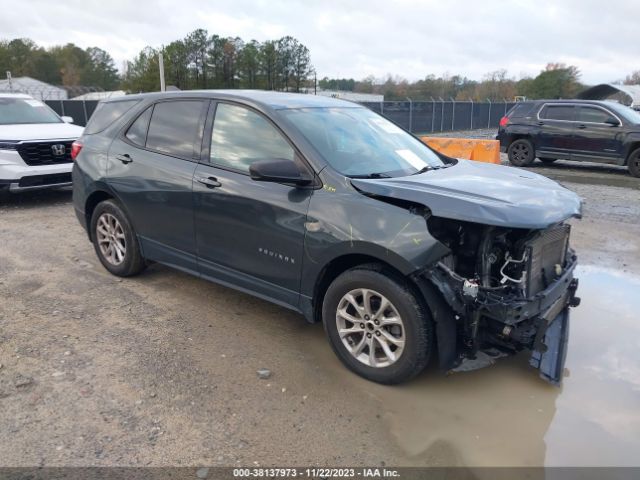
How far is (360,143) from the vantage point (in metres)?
4.05

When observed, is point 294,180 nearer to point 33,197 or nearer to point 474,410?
point 474,410

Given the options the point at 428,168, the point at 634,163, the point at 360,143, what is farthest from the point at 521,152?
the point at 360,143

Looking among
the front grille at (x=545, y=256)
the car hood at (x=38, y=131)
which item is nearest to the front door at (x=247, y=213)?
the front grille at (x=545, y=256)

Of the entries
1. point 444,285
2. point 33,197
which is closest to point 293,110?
point 444,285

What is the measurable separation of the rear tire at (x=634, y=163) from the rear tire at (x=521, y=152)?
2242mm

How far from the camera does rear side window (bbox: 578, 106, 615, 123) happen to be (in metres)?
12.5

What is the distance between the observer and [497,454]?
2859mm

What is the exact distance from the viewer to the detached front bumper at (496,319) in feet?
10.00

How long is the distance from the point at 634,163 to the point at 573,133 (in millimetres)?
1548

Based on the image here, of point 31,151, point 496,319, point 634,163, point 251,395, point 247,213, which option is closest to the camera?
point 496,319

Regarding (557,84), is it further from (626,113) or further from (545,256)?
(545,256)

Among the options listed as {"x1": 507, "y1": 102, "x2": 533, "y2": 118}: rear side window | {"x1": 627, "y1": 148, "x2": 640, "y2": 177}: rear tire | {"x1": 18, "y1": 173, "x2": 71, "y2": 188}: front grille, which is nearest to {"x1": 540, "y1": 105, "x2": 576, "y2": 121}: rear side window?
{"x1": 507, "y1": 102, "x2": 533, "y2": 118}: rear side window

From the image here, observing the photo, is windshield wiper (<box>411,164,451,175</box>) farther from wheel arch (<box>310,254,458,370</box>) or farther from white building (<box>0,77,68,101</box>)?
white building (<box>0,77,68,101</box>)

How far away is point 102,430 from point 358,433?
1.48m
